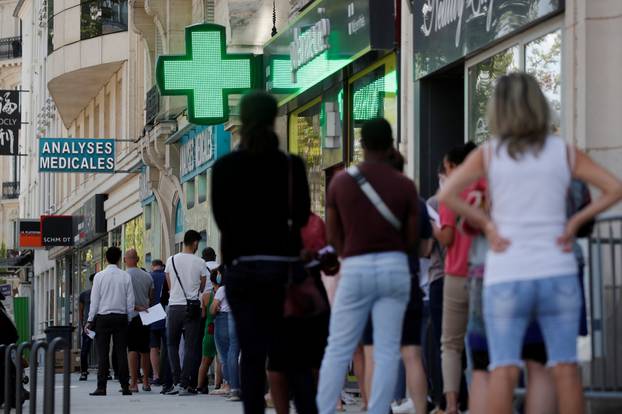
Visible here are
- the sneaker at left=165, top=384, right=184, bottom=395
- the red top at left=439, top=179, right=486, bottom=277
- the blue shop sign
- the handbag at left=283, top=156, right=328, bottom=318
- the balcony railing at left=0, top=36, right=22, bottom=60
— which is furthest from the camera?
the balcony railing at left=0, top=36, right=22, bottom=60

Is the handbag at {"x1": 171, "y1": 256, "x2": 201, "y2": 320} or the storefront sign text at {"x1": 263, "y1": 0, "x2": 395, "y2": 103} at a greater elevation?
the storefront sign text at {"x1": 263, "y1": 0, "x2": 395, "y2": 103}

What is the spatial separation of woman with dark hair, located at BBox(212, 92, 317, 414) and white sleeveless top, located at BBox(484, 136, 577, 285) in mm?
1497

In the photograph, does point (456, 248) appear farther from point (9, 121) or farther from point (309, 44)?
point (9, 121)

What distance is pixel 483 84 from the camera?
44.4ft

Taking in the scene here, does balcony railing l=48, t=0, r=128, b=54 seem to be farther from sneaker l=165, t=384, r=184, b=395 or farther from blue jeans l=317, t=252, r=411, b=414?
blue jeans l=317, t=252, r=411, b=414

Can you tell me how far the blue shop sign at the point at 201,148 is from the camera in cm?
2541

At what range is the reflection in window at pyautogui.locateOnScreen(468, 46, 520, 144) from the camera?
12.9 m

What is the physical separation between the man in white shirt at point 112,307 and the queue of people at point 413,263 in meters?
8.04

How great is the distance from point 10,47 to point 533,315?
280 feet

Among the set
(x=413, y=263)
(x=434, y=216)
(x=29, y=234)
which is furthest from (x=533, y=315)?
(x=29, y=234)

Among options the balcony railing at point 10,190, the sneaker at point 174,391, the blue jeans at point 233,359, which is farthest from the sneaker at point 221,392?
the balcony railing at point 10,190

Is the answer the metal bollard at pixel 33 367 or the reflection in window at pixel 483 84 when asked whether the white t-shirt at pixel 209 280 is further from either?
the metal bollard at pixel 33 367

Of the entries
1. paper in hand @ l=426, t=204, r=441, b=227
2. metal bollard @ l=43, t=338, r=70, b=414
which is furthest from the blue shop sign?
paper in hand @ l=426, t=204, r=441, b=227

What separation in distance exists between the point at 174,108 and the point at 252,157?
2248 centimetres
